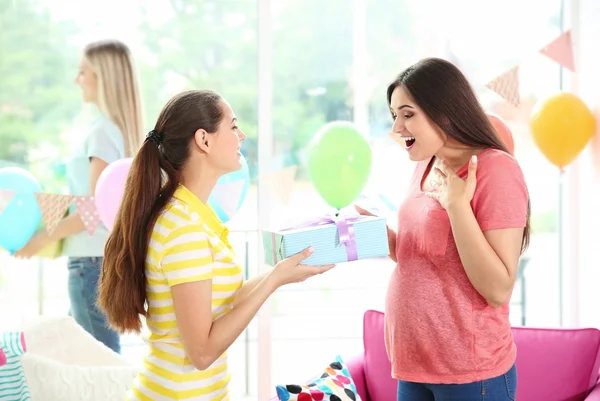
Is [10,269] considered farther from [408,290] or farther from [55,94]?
[408,290]

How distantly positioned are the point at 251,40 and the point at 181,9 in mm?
334

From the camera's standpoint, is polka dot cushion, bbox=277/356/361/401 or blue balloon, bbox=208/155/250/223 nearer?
polka dot cushion, bbox=277/356/361/401

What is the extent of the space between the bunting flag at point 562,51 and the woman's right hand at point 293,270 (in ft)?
6.23

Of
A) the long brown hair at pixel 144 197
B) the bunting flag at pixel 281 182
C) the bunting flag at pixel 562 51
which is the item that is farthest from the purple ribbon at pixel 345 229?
the bunting flag at pixel 562 51

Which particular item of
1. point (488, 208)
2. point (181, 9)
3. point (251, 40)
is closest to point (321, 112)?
point (251, 40)

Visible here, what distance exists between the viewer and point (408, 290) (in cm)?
184

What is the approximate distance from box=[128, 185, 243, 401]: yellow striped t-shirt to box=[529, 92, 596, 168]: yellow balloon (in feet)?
5.81

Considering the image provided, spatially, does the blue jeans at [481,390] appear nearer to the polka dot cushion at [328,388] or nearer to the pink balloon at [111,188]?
the polka dot cushion at [328,388]

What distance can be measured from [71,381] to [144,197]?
114 cm

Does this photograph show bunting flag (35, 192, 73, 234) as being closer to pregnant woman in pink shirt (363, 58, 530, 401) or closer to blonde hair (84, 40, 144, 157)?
blonde hair (84, 40, 144, 157)

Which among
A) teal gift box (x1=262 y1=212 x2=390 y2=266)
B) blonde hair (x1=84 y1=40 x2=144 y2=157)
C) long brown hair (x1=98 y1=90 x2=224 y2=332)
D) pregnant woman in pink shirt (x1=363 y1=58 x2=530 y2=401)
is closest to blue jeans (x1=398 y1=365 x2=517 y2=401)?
pregnant woman in pink shirt (x1=363 y1=58 x2=530 y2=401)

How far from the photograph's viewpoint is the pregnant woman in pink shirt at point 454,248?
170cm

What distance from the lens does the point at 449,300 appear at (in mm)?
1786

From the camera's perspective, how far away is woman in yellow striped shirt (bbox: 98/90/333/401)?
1.63 m
